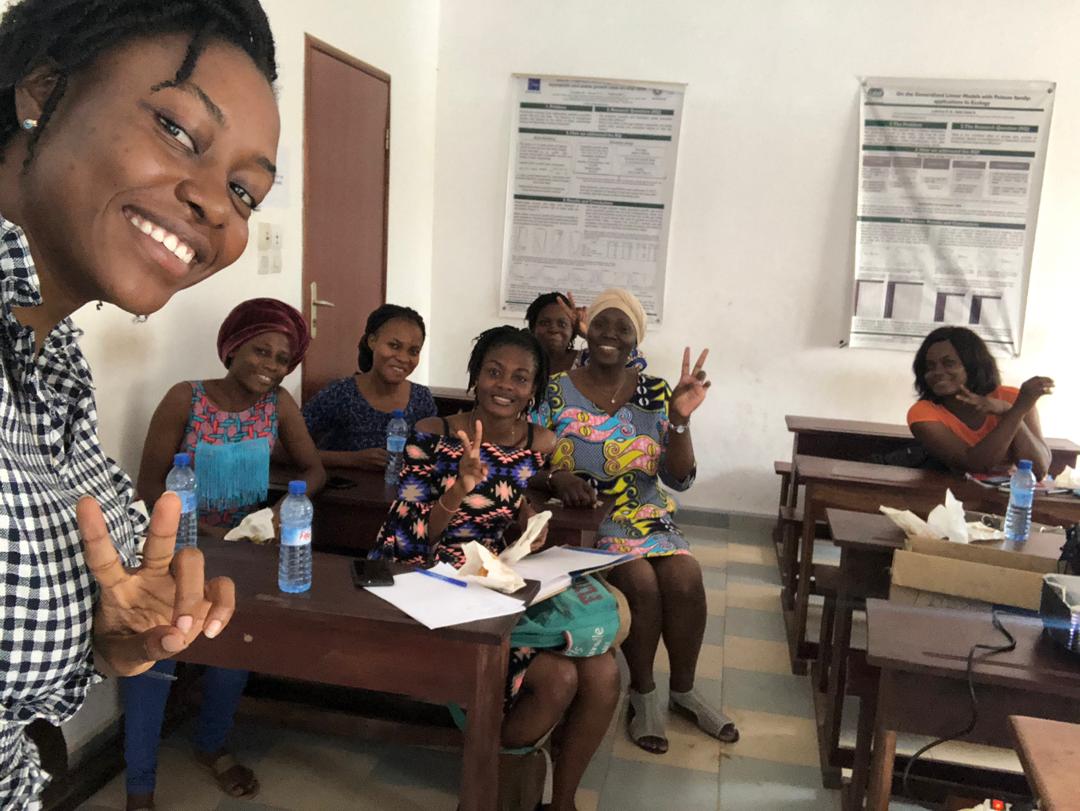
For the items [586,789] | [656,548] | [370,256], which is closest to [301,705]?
[586,789]

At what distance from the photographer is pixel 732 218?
481cm

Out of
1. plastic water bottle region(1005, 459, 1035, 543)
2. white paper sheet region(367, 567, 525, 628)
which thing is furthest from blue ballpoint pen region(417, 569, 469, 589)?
plastic water bottle region(1005, 459, 1035, 543)

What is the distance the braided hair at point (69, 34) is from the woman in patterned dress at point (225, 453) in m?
1.71

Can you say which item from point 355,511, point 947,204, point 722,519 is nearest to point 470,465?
point 355,511

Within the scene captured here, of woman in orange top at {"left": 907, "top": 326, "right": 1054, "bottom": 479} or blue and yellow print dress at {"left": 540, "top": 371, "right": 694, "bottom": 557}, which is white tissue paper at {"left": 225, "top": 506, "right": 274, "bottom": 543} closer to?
blue and yellow print dress at {"left": 540, "top": 371, "right": 694, "bottom": 557}

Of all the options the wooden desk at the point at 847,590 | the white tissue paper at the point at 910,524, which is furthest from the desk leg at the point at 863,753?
the white tissue paper at the point at 910,524

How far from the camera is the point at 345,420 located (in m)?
3.01

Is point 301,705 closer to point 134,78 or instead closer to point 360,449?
point 360,449

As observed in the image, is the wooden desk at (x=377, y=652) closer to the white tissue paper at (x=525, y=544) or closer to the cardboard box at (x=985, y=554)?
the white tissue paper at (x=525, y=544)

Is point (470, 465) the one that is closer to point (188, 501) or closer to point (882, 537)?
point (188, 501)

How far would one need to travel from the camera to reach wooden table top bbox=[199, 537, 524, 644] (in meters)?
1.58

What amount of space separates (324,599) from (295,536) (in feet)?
0.46

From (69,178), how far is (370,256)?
366 cm

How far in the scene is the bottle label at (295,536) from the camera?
5.57 feet
